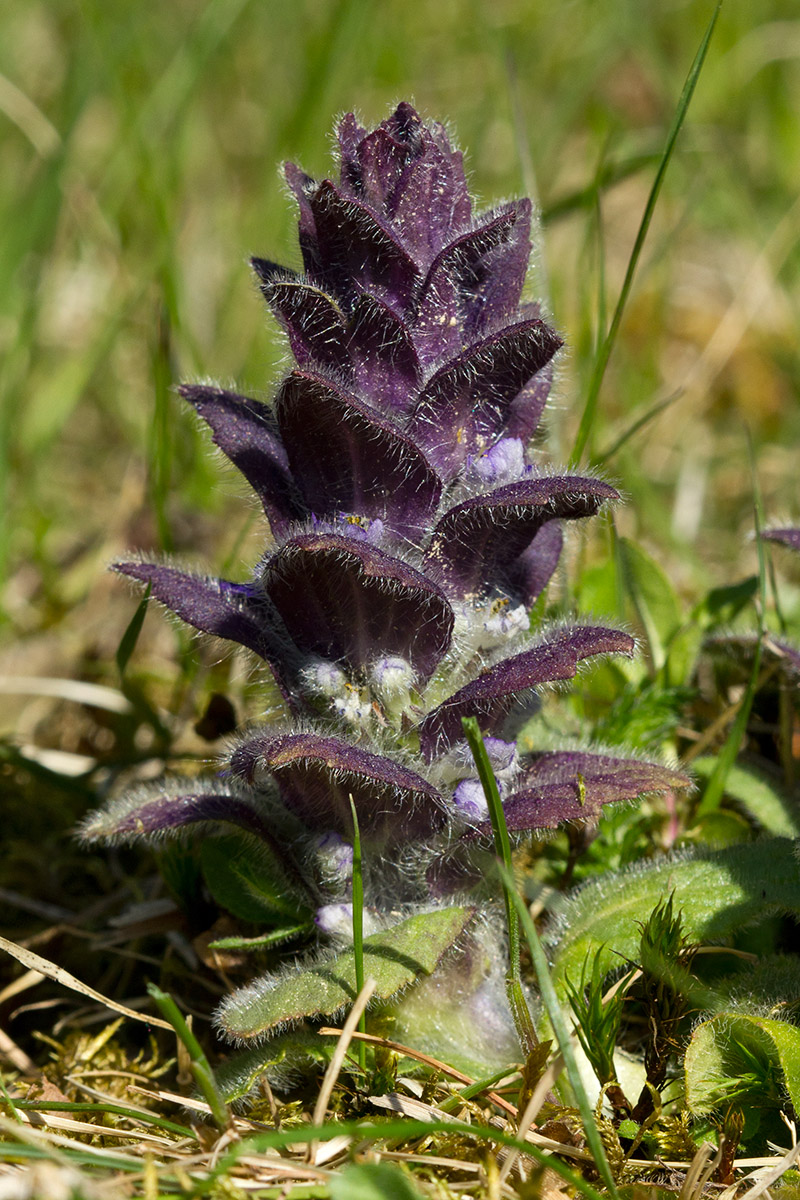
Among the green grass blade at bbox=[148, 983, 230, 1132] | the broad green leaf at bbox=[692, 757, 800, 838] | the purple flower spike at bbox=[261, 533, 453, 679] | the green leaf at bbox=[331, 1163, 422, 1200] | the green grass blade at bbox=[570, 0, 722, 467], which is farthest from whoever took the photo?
the broad green leaf at bbox=[692, 757, 800, 838]

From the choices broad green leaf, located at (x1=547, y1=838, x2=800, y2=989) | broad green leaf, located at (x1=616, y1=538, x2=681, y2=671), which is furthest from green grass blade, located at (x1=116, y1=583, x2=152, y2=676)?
broad green leaf, located at (x1=616, y1=538, x2=681, y2=671)

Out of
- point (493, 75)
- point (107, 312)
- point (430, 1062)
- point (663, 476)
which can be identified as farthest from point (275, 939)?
point (493, 75)

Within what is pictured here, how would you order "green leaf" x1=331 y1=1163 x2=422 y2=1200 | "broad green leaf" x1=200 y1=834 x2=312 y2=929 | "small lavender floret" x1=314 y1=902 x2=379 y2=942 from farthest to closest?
"broad green leaf" x1=200 y1=834 x2=312 y2=929
"small lavender floret" x1=314 y1=902 x2=379 y2=942
"green leaf" x1=331 y1=1163 x2=422 y2=1200

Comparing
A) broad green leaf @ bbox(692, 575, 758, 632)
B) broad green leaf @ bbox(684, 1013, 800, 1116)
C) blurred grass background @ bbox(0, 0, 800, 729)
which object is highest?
blurred grass background @ bbox(0, 0, 800, 729)

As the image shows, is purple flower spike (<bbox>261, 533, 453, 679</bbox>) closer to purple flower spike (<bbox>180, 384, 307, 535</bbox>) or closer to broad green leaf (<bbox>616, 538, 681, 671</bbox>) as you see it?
purple flower spike (<bbox>180, 384, 307, 535</bbox>)

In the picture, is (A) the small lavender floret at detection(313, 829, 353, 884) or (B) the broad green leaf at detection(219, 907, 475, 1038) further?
(A) the small lavender floret at detection(313, 829, 353, 884)

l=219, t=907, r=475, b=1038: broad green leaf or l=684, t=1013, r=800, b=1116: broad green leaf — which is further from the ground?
l=219, t=907, r=475, b=1038: broad green leaf

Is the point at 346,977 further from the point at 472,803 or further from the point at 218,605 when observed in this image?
the point at 218,605

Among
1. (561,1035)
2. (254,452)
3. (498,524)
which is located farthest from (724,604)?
(561,1035)
